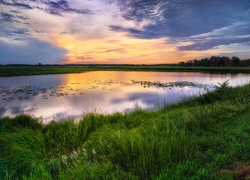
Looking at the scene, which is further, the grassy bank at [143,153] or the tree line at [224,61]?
the tree line at [224,61]

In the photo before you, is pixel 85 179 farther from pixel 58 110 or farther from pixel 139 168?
pixel 58 110

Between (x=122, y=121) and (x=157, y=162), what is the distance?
5084 mm

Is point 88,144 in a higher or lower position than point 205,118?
lower

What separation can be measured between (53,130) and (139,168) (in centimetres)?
540

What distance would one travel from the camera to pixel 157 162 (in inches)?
168

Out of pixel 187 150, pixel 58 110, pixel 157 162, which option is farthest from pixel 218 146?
pixel 58 110

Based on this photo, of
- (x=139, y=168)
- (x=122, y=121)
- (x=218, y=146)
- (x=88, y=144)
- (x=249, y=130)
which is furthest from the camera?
(x=122, y=121)

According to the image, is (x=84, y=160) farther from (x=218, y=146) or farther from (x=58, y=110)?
(x=58, y=110)

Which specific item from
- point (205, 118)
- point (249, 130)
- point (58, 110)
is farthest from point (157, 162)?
point (58, 110)

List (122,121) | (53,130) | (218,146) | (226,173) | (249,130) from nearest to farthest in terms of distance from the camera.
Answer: (226,173), (218,146), (249,130), (53,130), (122,121)

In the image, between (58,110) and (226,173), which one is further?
(58,110)

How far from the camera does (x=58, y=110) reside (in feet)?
44.3

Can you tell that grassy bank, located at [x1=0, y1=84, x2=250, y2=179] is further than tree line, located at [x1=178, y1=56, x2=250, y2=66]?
Result: No

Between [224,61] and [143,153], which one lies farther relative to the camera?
[224,61]
